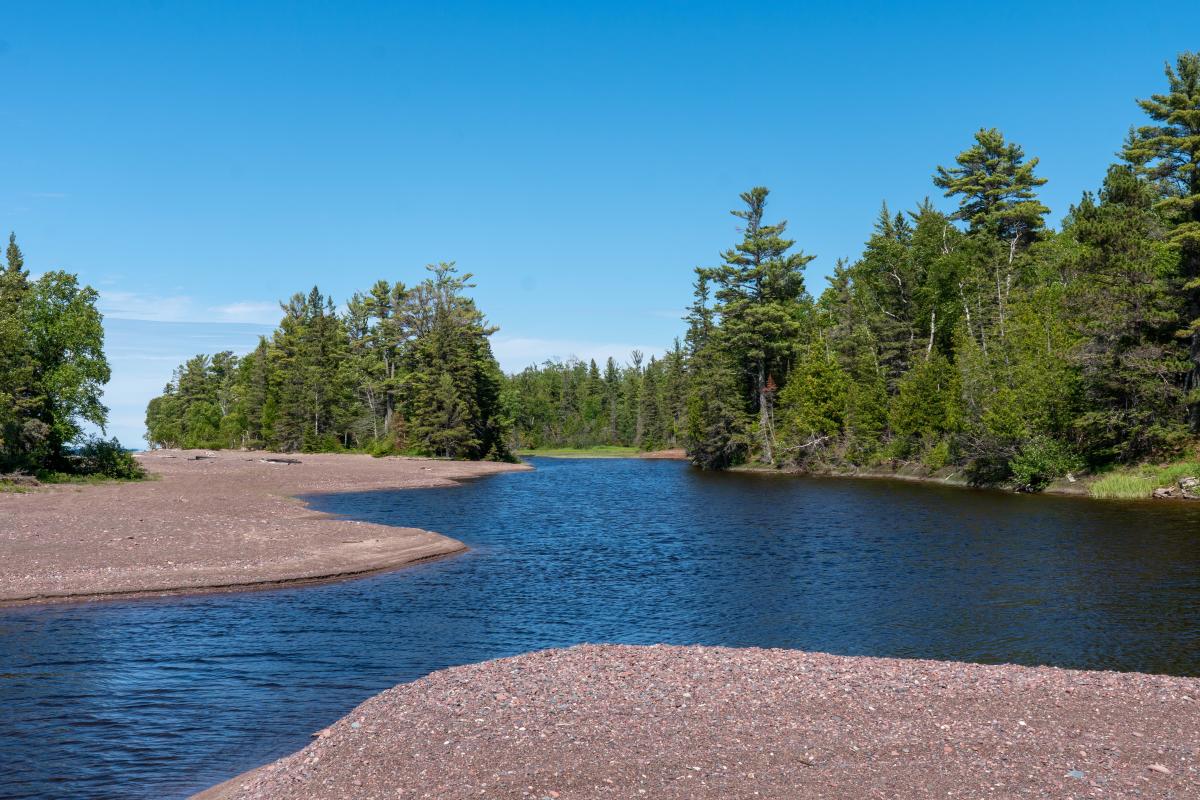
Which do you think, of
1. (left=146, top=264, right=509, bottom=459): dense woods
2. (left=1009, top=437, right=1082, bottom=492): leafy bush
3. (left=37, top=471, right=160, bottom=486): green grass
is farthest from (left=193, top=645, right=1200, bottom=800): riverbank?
(left=146, top=264, right=509, bottom=459): dense woods

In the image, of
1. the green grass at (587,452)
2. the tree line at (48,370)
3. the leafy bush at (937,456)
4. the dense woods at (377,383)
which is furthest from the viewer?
the green grass at (587,452)

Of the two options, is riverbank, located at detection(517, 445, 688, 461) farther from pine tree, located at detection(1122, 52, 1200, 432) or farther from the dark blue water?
the dark blue water

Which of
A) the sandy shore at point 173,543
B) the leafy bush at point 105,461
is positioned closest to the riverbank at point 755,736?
the sandy shore at point 173,543

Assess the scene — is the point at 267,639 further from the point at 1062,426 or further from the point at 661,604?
the point at 1062,426

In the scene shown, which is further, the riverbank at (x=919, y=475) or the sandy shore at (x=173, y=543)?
the riverbank at (x=919, y=475)

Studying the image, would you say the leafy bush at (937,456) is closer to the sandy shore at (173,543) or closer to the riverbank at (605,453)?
the sandy shore at (173,543)

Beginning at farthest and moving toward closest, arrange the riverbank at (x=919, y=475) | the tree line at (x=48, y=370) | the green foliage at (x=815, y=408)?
the green foliage at (x=815, y=408), the riverbank at (x=919, y=475), the tree line at (x=48, y=370)

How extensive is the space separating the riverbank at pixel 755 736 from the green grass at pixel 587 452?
149m

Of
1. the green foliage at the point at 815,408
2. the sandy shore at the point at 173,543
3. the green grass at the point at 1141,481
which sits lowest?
the sandy shore at the point at 173,543

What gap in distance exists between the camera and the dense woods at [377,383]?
11662 centimetres

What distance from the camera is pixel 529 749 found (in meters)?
13.6

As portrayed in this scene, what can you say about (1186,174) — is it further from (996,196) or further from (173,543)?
(173,543)

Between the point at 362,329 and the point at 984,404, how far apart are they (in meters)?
113

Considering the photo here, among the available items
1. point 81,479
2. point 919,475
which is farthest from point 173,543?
point 919,475
